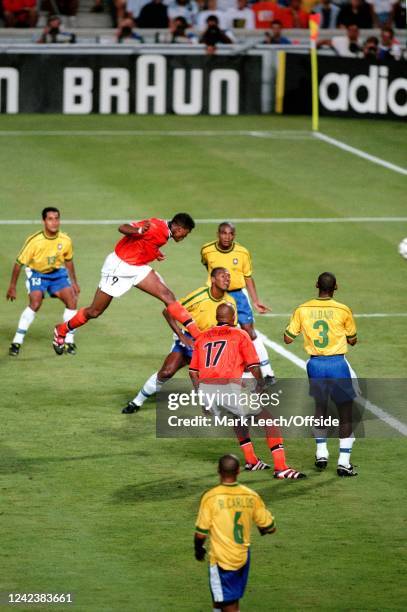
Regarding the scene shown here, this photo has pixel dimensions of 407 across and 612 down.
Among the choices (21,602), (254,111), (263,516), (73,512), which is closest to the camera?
(263,516)

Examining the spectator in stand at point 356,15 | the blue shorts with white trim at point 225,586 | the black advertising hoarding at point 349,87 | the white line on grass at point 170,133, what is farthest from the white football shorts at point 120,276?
the spectator in stand at point 356,15

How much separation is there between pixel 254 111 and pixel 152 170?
7751 mm

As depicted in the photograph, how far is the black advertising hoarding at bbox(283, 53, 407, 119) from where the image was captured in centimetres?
3631

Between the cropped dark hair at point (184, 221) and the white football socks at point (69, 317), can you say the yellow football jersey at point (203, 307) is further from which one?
the white football socks at point (69, 317)

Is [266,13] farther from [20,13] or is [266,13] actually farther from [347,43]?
[20,13]

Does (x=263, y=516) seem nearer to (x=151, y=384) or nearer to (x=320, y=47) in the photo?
(x=151, y=384)

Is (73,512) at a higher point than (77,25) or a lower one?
lower

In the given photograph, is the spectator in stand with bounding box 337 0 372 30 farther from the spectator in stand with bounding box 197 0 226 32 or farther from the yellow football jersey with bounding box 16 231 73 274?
the yellow football jersey with bounding box 16 231 73 274

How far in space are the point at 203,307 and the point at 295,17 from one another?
91.5 ft

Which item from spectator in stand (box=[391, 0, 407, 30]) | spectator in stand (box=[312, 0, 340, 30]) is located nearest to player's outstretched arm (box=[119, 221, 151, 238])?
spectator in stand (box=[312, 0, 340, 30])

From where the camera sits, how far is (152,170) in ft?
104

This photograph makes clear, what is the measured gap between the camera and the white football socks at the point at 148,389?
1648 cm

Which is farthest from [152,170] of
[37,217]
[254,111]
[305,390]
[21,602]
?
[21,602]

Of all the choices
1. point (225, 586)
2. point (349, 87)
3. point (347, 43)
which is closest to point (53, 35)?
point (349, 87)
